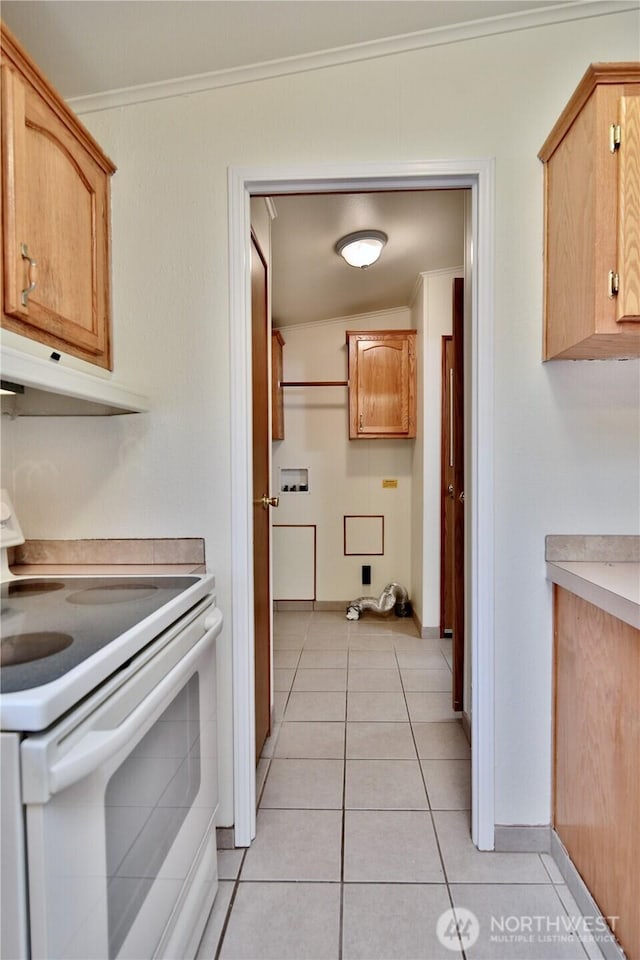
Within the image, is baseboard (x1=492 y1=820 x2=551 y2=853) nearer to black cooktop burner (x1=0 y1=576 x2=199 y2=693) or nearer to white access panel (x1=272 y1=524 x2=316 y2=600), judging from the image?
black cooktop burner (x1=0 y1=576 x2=199 y2=693)

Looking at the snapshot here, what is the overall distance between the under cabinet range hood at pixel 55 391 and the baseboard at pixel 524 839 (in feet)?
5.73

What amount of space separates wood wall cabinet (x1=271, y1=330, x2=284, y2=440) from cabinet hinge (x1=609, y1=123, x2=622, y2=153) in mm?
2680

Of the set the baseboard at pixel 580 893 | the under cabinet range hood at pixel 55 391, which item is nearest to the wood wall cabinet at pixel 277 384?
the under cabinet range hood at pixel 55 391

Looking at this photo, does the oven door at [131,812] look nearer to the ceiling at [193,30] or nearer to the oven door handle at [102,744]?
the oven door handle at [102,744]

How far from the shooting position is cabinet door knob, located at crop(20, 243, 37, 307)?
1.13 meters

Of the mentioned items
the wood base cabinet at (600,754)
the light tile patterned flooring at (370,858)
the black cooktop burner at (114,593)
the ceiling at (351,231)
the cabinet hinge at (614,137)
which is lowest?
the light tile patterned flooring at (370,858)

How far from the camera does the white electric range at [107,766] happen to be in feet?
2.15

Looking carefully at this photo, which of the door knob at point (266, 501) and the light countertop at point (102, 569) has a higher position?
the door knob at point (266, 501)

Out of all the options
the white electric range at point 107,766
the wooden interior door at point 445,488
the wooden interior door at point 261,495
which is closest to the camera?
the white electric range at point 107,766

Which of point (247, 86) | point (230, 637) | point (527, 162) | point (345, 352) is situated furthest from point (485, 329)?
point (345, 352)

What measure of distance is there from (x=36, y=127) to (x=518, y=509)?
5.34 ft

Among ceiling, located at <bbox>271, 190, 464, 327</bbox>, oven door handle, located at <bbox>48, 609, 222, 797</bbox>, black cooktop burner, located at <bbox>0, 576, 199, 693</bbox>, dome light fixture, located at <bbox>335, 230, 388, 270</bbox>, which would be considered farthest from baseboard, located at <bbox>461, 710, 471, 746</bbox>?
dome light fixture, located at <bbox>335, 230, 388, 270</bbox>

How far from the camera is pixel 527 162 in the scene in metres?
1.55

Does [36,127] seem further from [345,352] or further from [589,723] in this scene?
[345,352]
